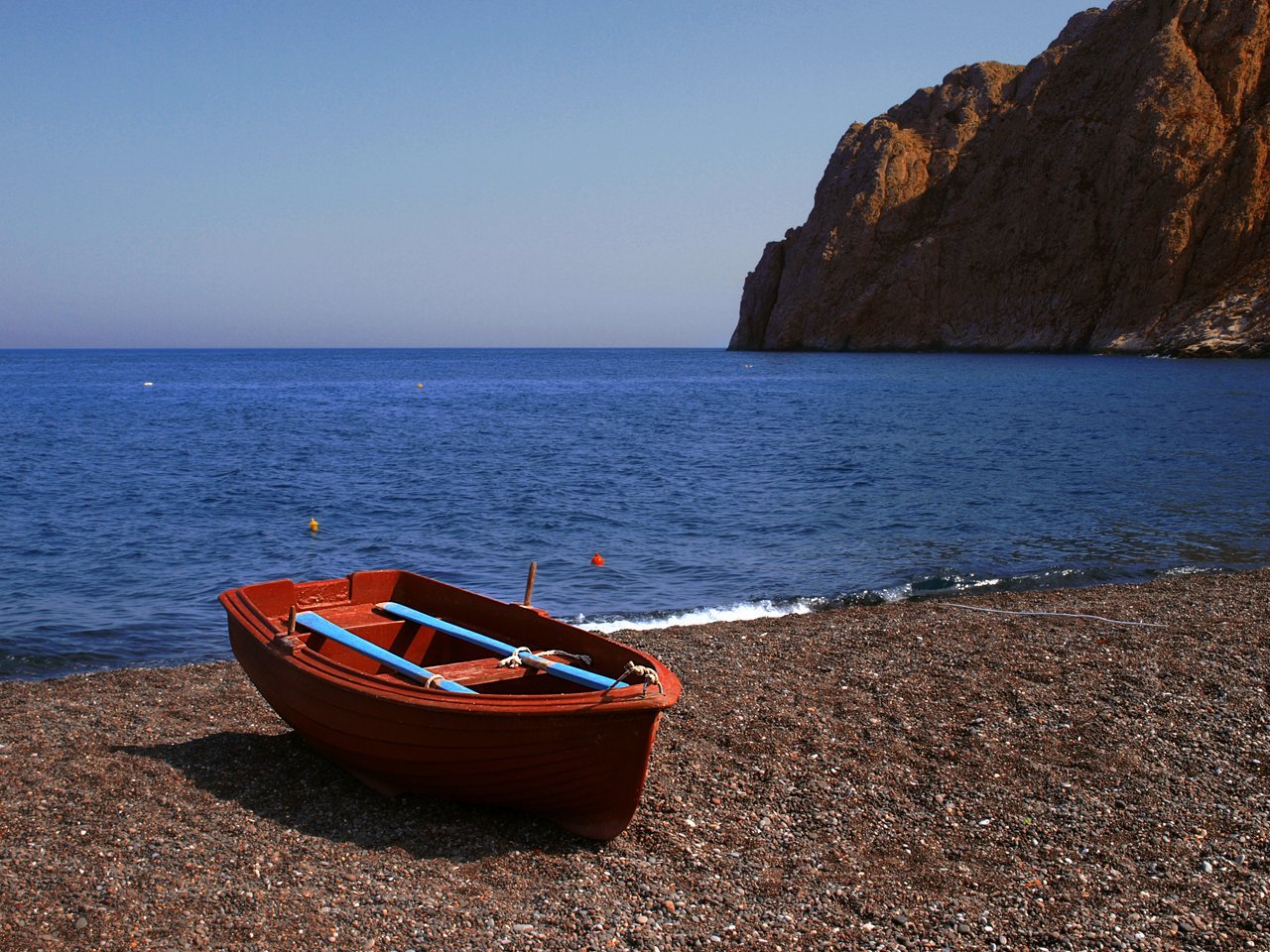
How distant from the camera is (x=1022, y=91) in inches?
4584

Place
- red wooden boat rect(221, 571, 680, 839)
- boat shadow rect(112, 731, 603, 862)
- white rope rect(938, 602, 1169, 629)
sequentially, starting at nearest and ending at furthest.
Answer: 1. red wooden boat rect(221, 571, 680, 839)
2. boat shadow rect(112, 731, 603, 862)
3. white rope rect(938, 602, 1169, 629)

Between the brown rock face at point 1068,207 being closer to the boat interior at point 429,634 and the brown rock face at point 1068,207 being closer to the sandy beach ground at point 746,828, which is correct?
the sandy beach ground at point 746,828

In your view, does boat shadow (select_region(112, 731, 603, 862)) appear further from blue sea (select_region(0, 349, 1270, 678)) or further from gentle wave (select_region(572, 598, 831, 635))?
gentle wave (select_region(572, 598, 831, 635))

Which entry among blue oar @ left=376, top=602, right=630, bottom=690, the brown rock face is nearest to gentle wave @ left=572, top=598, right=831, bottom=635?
blue oar @ left=376, top=602, right=630, bottom=690

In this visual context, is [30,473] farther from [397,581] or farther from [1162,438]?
[1162,438]

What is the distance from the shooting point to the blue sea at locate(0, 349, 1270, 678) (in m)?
16.3

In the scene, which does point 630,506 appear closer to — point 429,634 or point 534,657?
point 429,634

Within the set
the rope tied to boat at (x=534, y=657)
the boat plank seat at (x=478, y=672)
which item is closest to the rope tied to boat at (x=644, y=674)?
the rope tied to boat at (x=534, y=657)

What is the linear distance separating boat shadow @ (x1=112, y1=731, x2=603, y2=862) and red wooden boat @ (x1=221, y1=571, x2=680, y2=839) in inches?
6.3

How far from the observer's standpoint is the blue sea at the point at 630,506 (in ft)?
53.4

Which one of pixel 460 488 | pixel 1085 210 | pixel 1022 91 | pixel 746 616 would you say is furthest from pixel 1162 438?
pixel 1022 91

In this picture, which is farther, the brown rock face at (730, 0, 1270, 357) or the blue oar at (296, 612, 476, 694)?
the brown rock face at (730, 0, 1270, 357)

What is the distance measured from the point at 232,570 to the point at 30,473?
18384mm

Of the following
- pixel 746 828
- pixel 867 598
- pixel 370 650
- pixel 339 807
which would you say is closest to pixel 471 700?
pixel 339 807
